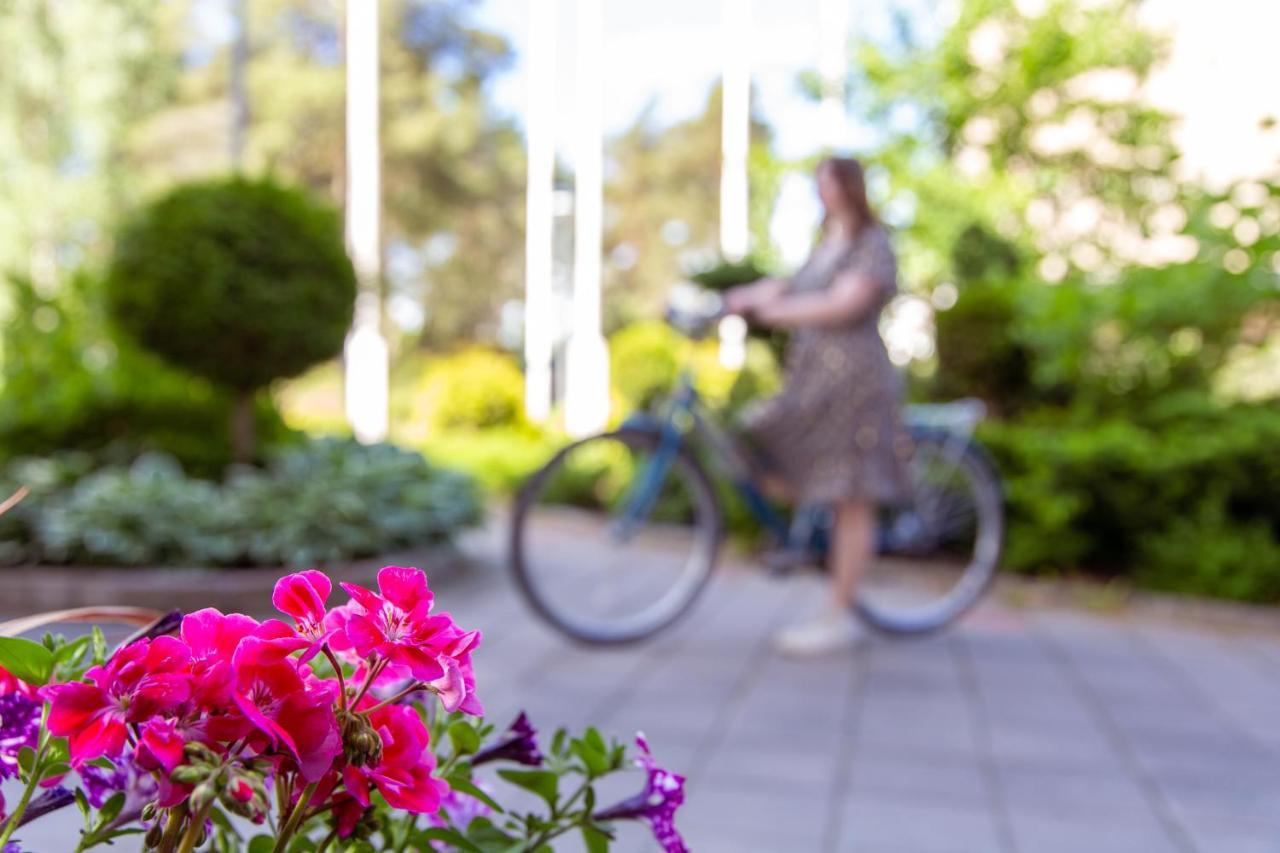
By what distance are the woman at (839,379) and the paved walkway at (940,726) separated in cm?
52

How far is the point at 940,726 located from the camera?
3408 mm

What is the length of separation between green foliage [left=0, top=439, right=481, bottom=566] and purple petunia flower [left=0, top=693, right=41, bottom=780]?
13.2 feet

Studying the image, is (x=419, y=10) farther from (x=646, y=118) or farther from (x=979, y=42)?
(x=979, y=42)

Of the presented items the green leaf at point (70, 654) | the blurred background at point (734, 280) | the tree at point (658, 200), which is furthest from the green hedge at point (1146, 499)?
the tree at point (658, 200)

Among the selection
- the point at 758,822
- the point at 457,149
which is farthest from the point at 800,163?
the point at 457,149

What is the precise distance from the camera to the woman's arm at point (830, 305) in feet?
12.6

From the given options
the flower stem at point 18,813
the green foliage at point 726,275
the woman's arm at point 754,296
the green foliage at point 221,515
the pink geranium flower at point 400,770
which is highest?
the green foliage at point 726,275

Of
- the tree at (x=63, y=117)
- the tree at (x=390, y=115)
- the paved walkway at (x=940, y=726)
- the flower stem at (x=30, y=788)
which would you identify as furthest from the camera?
the tree at (x=390, y=115)

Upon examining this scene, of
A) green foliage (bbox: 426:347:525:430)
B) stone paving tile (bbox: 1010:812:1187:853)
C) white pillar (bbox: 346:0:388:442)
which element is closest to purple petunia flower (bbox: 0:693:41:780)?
stone paving tile (bbox: 1010:812:1187:853)

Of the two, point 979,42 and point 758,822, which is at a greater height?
point 979,42

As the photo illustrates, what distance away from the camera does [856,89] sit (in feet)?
37.6

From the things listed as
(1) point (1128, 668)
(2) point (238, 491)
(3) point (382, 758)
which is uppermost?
(3) point (382, 758)

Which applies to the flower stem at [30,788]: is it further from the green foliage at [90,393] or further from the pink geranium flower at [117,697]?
the green foliage at [90,393]

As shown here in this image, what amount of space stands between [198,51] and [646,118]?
1206 cm
